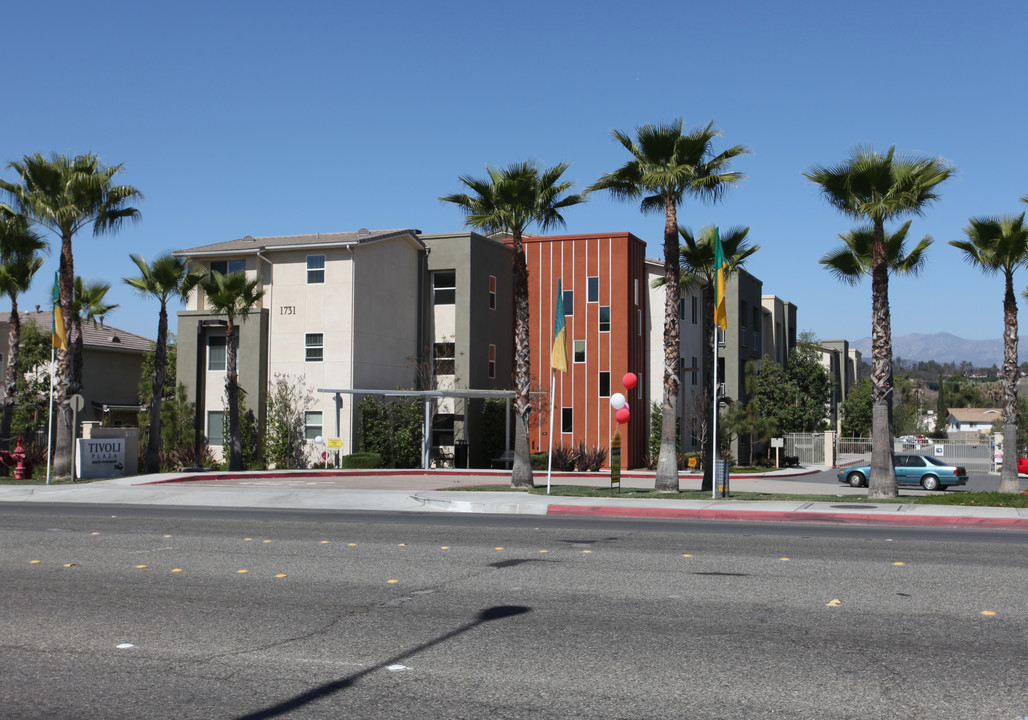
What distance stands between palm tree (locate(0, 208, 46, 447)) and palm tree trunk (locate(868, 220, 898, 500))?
2765 cm

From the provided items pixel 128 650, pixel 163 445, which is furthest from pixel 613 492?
pixel 163 445

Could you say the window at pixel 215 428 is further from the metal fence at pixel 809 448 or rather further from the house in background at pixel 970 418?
the house in background at pixel 970 418

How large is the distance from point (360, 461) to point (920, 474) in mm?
21079

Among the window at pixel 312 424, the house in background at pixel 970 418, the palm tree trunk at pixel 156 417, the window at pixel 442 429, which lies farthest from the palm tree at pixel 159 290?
the house in background at pixel 970 418

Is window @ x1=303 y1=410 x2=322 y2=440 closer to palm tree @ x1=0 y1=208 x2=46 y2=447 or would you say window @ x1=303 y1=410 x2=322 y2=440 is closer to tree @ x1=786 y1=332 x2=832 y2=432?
palm tree @ x1=0 y1=208 x2=46 y2=447

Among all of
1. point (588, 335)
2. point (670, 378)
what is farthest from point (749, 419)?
point (670, 378)

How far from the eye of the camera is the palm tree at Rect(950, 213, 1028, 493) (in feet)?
86.5

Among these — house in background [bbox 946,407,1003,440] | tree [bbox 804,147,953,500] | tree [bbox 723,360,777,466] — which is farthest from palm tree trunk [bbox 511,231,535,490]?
house in background [bbox 946,407,1003,440]

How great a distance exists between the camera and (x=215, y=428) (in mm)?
39062

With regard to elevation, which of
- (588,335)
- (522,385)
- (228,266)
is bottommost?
(522,385)

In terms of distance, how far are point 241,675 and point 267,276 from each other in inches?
1315

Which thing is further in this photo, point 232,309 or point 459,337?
point 459,337

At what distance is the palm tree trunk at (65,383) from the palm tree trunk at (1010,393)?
2857 centimetres

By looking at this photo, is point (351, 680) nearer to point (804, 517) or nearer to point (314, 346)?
point (804, 517)
